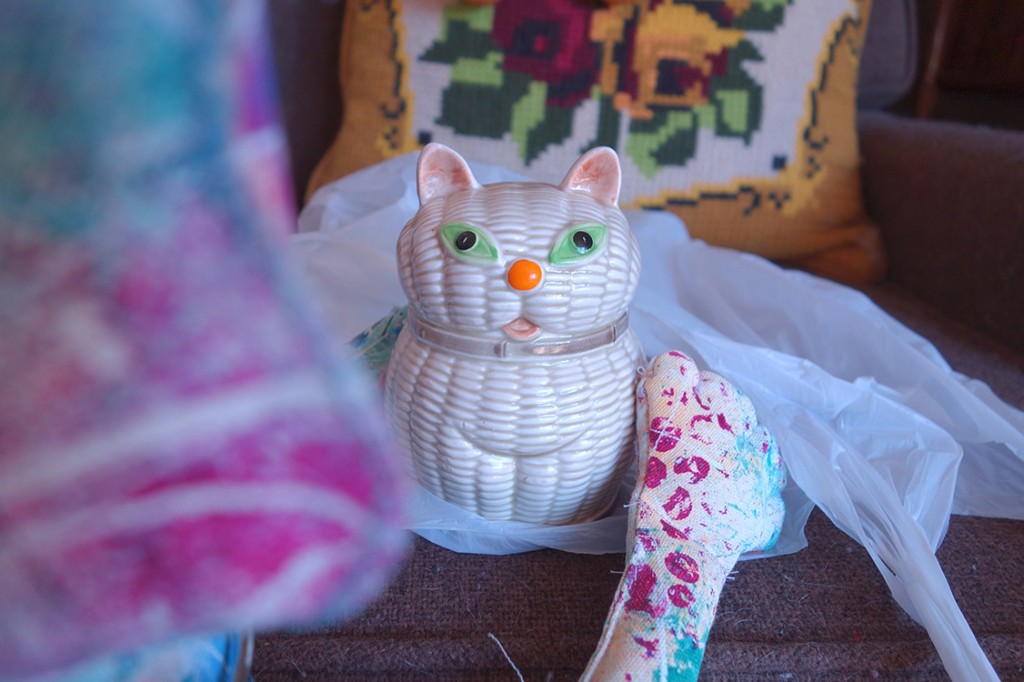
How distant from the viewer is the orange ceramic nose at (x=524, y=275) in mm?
415

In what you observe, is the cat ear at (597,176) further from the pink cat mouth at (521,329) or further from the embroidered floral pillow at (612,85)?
the embroidered floral pillow at (612,85)

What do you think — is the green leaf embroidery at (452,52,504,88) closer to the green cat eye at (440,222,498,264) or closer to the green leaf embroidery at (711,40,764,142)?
the green leaf embroidery at (711,40,764,142)

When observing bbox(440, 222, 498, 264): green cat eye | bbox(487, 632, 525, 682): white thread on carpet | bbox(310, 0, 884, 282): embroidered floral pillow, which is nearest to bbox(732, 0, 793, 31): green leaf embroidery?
bbox(310, 0, 884, 282): embroidered floral pillow

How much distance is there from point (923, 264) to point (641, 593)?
0.77 m

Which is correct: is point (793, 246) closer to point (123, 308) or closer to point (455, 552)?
point (455, 552)

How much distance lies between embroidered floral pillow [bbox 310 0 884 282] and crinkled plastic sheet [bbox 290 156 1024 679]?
91 mm

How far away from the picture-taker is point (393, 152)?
37.4 inches

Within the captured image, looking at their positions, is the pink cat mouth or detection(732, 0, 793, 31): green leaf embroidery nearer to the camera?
the pink cat mouth

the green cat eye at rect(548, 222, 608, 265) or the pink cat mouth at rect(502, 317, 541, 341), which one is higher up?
the green cat eye at rect(548, 222, 608, 265)

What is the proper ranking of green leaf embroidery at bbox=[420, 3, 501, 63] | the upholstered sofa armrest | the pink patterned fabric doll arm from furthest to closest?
1. green leaf embroidery at bbox=[420, 3, 501, 63]
2. the upholstered sofa armrest
3. the pink patterned fabric doll arm

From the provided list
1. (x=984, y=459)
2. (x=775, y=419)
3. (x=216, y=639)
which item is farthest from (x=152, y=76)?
(x=984, y=459)

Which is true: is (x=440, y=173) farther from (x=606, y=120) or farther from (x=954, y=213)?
(x=954, y=213)

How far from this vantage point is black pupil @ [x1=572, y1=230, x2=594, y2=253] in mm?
431

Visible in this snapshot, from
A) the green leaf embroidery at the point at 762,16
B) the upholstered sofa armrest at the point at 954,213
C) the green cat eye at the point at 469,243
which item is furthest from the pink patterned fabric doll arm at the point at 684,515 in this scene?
the green leaf embroidery at the point at 762,16
